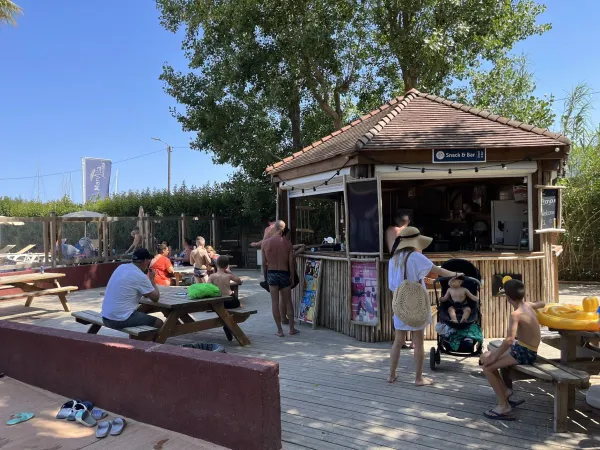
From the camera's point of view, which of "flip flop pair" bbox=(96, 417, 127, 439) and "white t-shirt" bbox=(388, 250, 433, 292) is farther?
"white t-shirt" bbox=(388, 250, 433, 292)

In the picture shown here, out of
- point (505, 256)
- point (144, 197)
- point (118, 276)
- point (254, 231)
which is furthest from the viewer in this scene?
point (144, 197)

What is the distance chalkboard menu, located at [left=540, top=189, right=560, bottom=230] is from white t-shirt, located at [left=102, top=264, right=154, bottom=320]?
576 cm

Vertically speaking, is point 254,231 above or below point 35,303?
above

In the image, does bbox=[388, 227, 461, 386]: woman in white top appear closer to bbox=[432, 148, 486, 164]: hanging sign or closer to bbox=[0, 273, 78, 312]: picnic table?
bbox=[432, 148, 486, 164]: hanging sign

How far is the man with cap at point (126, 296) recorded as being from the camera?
20.0 feet

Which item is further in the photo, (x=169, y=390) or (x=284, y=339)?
(x=284, y=339)

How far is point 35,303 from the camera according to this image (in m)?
11.7

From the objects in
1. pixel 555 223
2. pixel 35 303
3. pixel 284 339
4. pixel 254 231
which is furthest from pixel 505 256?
pixel 254 231

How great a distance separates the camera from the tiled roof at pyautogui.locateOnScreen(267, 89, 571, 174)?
277 inches

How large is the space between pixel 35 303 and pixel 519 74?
16598mm

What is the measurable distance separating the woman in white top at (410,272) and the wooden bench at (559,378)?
1.04 m

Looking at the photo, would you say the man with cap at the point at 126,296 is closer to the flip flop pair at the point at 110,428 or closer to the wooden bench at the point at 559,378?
the flip flop pair at the point at 110,428

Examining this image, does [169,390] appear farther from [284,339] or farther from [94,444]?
[284,339]

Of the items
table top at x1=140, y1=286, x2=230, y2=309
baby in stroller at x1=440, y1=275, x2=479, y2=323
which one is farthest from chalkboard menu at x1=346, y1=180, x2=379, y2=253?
table top at x1=140, y1=286, x2=230, y2=309
